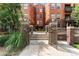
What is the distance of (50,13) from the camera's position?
107 inches

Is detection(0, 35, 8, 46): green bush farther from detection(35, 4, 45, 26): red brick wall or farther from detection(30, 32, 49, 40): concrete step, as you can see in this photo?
detection(35, 4, 45, 26): red brick wall

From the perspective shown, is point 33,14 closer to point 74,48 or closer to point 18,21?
point 18,21

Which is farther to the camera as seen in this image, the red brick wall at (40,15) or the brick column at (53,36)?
the brick column at (53,36)

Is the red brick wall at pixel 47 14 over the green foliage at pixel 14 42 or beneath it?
over

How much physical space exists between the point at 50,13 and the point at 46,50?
1.94ft

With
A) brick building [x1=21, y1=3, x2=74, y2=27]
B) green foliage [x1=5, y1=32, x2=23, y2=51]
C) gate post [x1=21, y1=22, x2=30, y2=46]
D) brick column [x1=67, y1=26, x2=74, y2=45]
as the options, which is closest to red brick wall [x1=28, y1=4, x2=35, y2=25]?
brick building [x1=21, y1=3, x2=74, y2=27]

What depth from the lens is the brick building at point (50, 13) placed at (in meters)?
→ 2.70

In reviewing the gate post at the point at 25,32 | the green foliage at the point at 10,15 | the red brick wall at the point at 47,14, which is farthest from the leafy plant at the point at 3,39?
the red brick wall at the point at 47,14

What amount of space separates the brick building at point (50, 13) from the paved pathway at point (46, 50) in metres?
0.33

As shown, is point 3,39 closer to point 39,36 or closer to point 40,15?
point 39,36

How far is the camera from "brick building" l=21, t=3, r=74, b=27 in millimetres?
2697

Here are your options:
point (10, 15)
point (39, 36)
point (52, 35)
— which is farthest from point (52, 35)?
point (10, 15)

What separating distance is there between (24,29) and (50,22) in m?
0.44

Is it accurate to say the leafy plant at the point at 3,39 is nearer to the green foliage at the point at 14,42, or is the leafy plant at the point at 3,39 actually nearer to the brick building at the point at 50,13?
the green foliage at the point at 14,42
